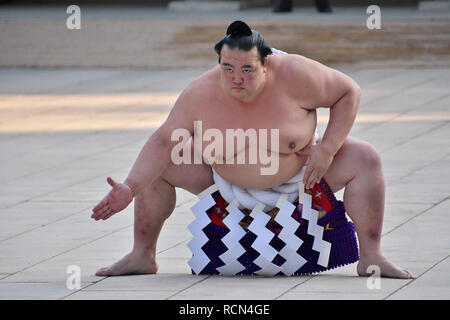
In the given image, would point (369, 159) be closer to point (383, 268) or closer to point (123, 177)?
point (383, 268)

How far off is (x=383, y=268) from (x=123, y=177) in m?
2.94

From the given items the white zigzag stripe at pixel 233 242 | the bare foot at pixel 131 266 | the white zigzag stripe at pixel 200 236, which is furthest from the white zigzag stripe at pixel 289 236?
the bare foot at pixel 131 266

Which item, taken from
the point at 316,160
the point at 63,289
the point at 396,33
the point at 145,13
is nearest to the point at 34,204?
the point at 63,289

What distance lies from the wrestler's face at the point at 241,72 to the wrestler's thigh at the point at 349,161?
0.44 metres

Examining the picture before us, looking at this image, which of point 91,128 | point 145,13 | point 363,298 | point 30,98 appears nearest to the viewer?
point 363,298

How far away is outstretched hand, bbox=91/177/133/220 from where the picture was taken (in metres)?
4.32

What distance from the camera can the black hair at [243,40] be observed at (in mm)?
4312

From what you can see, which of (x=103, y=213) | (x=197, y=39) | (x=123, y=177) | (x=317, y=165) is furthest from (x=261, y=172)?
(x=197, y=39)

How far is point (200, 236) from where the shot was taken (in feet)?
15.2

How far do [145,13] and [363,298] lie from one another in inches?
499

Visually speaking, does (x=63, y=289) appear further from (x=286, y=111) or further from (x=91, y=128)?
(x=91, y=128)

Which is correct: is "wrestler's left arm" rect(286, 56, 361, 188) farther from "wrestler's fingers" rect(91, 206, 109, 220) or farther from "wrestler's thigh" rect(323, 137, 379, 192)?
"wrestler's fingers" rect(91, 206, 109, 220)

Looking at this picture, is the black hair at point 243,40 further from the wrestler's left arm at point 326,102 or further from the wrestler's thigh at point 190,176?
the wrestler's thigh at point 190,176

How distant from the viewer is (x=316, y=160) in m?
4.42
